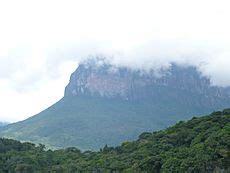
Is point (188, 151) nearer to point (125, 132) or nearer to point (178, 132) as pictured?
point (178, 132)

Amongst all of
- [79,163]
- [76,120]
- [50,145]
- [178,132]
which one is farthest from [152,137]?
[76,120]

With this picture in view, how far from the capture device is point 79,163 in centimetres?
6594

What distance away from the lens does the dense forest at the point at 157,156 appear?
168 ft

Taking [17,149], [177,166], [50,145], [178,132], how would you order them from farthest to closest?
[50,145] → [17,149] → [178,132] → [177,166]

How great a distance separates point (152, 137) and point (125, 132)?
11142cm

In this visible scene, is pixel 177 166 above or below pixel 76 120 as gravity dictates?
below

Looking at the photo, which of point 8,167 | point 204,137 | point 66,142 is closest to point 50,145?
point 66,142

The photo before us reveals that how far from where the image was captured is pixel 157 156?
186 feet

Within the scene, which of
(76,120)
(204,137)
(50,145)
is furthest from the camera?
(76,120)

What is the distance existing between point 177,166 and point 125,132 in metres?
130

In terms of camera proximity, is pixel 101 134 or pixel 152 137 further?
pixel 101 134

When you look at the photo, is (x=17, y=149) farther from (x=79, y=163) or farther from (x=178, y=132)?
(x=178, y=132)

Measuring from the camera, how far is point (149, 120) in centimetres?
19962

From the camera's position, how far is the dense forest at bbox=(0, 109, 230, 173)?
51.1 m
